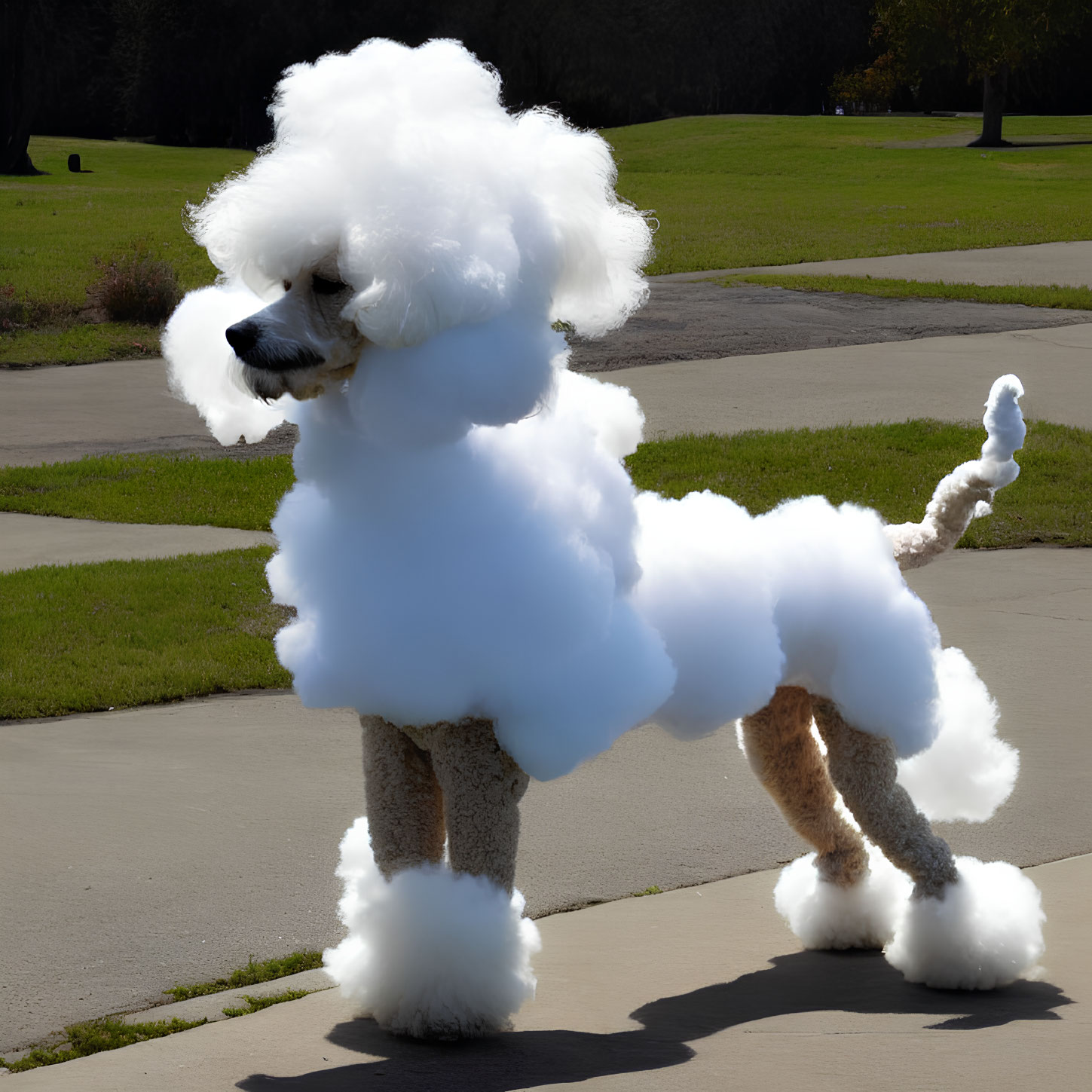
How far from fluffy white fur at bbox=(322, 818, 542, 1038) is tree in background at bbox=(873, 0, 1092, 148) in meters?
44.4

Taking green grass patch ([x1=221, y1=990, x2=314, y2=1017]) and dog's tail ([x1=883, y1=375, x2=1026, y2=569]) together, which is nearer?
green grass patch ([x1=221, y1=990, x2=314, y2=1017])

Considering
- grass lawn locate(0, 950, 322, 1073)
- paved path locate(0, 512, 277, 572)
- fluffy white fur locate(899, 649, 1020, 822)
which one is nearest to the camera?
grass lawn locate(0, 950, 322, 1073)

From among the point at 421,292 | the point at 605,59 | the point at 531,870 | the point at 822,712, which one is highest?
the point at 605,59

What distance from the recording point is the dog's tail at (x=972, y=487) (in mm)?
3771

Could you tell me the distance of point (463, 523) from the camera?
315 centimetres

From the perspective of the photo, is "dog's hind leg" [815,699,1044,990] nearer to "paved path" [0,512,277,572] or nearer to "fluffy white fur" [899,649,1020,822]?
"fluffy white fur" [899,649,1020,822]

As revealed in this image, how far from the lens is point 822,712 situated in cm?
379

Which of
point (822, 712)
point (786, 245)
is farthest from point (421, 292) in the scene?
point (786, 245)

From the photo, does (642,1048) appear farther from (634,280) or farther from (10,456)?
(10,456)

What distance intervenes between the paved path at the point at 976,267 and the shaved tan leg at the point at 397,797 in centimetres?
1791

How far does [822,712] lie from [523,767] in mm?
917

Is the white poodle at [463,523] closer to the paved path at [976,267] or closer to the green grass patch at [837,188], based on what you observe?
the green grass patch at [837,188]

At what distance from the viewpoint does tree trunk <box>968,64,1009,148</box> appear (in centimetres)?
4581

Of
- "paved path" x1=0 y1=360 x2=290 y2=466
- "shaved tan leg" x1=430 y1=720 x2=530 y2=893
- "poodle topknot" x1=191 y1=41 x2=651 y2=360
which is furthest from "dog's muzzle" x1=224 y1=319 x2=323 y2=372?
"paved path" x1=0 y1=360 x2=290 y2=466
